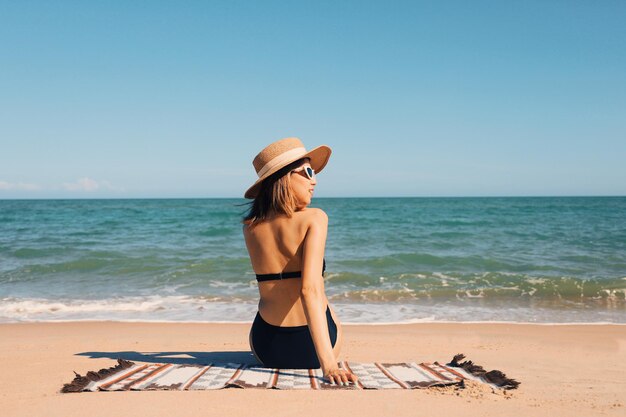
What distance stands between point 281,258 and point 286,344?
2.21 feet

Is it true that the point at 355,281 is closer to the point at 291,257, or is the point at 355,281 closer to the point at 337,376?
the point at 291,257

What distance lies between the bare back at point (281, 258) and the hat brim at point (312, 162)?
26cm

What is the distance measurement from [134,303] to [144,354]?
3867 millimetres

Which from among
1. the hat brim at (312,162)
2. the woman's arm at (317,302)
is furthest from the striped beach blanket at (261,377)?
the hat brim at (312,162)

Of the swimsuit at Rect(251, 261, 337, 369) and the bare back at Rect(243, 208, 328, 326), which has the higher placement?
the bare back at Rect(243, 208, 328, 326)

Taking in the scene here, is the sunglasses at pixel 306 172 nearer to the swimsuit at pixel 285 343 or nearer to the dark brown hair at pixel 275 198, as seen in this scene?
the dark brown hair at pixel 275 198

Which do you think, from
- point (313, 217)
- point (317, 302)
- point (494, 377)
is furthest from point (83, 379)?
point (494, 377)

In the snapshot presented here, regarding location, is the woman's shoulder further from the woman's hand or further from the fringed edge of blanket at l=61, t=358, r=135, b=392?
the fringed edge of blanket at l=61, t=358, r=135, b=392

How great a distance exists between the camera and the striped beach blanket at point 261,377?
368 cm

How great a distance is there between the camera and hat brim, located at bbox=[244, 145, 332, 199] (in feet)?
12.1

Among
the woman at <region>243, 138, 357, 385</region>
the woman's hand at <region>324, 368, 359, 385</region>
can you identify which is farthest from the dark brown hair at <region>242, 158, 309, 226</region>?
the woman's hand at <region>324, 368, 359, 385</region>

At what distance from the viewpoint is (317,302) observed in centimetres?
352

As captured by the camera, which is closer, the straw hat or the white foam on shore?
the straw hat

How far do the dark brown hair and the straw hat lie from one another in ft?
0.22
